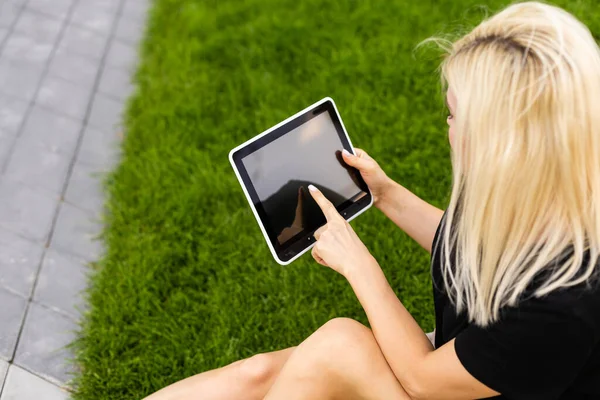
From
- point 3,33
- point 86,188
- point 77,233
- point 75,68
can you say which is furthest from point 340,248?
point 3,33

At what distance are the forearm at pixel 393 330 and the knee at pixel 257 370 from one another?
1.25 feet

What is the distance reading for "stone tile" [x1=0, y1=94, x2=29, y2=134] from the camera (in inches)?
118

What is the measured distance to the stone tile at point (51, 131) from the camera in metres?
2.98

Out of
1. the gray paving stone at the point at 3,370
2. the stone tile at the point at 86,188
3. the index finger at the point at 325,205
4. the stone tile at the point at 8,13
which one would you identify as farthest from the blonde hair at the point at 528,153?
the stone tile at the point at 8,13

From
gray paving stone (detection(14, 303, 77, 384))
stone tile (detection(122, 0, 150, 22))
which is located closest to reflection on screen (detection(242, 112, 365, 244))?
gray paving stone (detection(14, 303, 77, 384))

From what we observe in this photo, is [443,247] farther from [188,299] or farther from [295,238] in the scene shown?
[188,299]

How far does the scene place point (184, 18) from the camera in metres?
3.76

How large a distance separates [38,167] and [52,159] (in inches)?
3.0

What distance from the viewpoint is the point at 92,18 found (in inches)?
147

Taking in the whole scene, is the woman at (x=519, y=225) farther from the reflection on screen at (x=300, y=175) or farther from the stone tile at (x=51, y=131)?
the stone tile at (x=51, y=131)

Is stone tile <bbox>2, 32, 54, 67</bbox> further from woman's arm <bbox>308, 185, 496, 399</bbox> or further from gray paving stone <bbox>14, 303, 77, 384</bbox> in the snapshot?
woman's arm <bbox>308, 185, 496, 399</bbox>

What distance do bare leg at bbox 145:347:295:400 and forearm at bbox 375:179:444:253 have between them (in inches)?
20.7

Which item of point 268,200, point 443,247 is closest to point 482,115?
point 443,247

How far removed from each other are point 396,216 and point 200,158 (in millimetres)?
1224
